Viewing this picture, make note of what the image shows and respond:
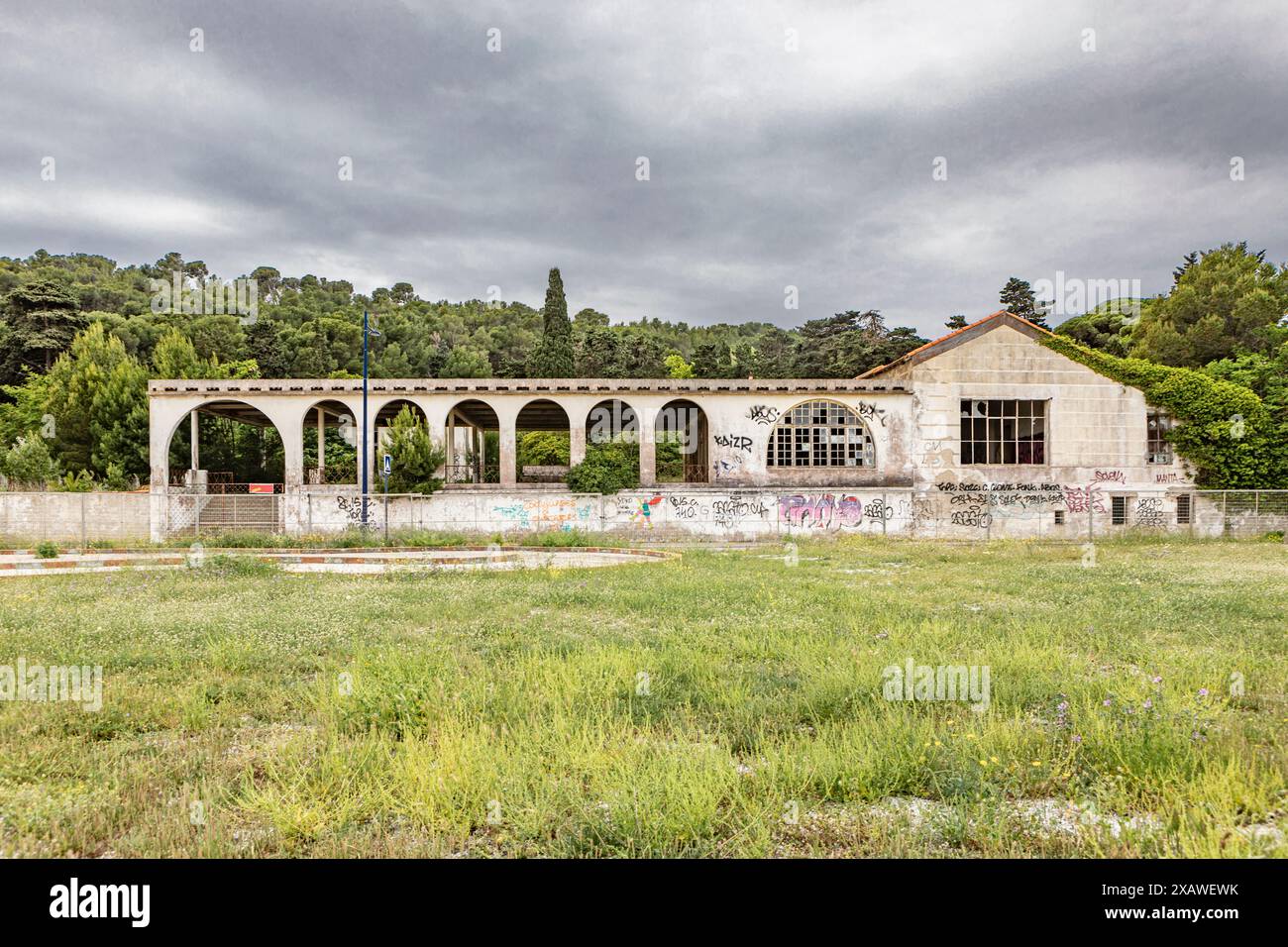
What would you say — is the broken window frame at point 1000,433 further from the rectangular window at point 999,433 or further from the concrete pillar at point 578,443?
the concrete pillar at point 578,443

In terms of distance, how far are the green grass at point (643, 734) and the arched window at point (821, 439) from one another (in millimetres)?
18974

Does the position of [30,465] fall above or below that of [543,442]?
below

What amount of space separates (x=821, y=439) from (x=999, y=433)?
764cm

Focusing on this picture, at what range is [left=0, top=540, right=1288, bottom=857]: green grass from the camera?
3.79 metres

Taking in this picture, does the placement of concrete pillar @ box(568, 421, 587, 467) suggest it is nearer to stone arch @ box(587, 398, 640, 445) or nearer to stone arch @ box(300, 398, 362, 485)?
stone arch @ box(587, 398, 640, 445)

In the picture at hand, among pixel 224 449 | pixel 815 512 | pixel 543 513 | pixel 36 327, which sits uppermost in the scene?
pixel 36 327

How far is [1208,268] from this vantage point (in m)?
44.6

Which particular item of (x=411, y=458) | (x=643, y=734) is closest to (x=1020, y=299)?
(x=411, y=458)

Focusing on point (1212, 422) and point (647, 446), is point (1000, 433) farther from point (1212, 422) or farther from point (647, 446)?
point (647, 446)

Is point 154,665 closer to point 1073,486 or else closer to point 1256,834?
point 1256,834

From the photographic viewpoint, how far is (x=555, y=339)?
164ft

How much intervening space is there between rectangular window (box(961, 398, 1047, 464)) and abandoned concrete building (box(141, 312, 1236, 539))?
6 cm
